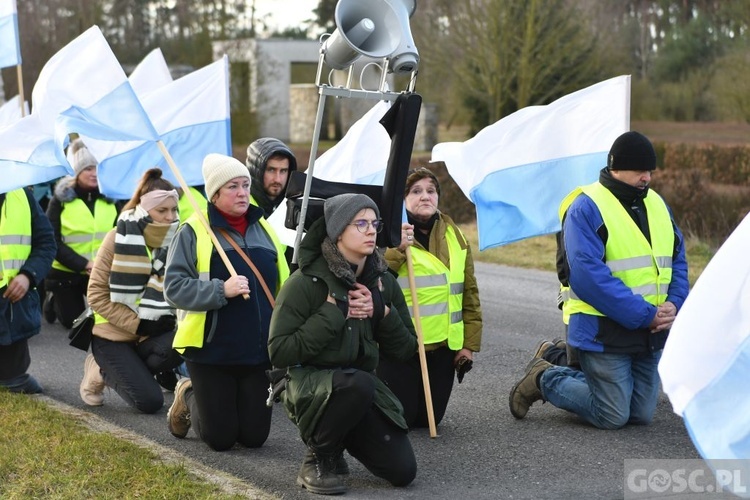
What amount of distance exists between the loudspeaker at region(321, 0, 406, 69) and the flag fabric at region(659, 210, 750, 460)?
7.33 feet

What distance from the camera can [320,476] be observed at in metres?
6.00

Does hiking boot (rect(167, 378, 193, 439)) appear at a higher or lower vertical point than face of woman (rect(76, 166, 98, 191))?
lower

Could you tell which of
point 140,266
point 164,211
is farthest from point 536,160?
point 140,266

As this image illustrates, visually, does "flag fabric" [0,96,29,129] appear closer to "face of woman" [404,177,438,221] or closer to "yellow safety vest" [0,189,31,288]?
"yellow safety vest" [0,189,31,288]

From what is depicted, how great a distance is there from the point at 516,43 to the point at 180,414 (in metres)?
24.2

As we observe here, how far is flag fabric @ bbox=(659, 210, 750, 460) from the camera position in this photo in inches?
184

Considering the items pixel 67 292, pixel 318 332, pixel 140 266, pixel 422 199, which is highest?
pixel 422 199

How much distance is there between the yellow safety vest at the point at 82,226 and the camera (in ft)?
36.4

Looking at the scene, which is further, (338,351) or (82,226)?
(82,226)

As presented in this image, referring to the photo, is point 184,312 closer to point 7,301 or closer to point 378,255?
point 378,255

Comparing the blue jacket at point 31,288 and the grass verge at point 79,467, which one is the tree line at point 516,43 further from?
the grass verge at point 79,467

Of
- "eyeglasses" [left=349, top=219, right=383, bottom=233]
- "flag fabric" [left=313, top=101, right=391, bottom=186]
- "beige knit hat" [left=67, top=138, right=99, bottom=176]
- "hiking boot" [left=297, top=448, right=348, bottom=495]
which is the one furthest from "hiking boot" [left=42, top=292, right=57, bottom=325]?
"eyeglasses" [left=349, top=219, right=383, bottom=233]

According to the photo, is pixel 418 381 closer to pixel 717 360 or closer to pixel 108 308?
pixel 108 308

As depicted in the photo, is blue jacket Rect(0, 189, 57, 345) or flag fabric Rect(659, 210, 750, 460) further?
blue jacket Rect(0, 189, 57, 345)
